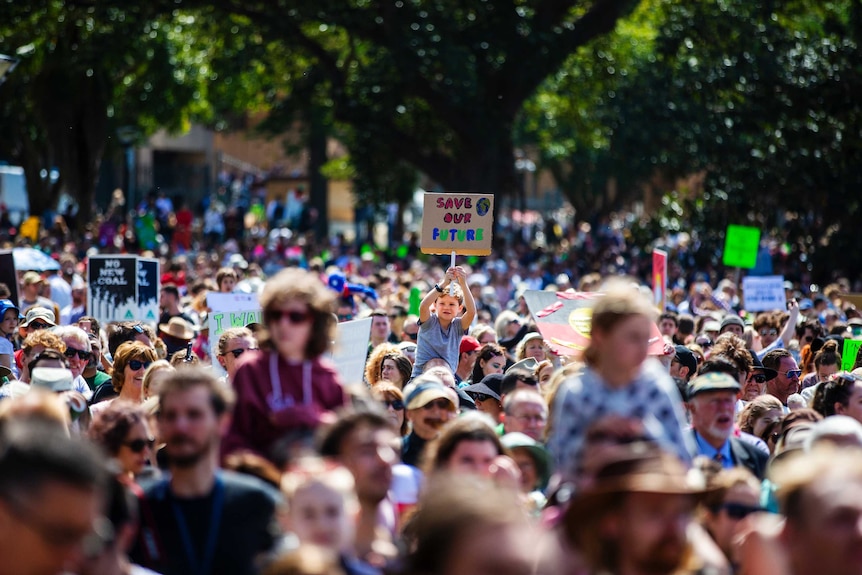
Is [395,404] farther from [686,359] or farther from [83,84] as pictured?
[83,84]

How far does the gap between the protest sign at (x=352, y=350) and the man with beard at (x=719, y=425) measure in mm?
3793

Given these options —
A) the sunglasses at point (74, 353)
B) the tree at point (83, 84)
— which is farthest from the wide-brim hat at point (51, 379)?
the tree at point (83, 84)

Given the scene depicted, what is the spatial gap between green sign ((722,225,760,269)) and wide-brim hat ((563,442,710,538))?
17.5 meters

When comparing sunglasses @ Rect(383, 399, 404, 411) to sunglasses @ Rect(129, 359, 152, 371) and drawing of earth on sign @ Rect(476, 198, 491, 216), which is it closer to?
sunglasses @ Rect(129, 359, 152, 371)

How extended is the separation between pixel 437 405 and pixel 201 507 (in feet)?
6.95

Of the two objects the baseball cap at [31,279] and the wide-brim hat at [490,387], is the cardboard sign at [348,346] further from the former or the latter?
the baseball cap at [31,279]

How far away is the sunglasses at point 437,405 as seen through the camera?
693 cm

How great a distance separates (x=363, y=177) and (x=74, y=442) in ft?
96.0

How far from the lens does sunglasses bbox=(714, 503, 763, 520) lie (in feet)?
17.7

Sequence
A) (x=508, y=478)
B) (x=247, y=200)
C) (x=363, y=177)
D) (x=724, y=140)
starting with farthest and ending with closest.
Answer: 1. (x=247, y=200)
2. (x=363, y=177)
3. (x=724, y=140)
4. (x=508, y=478)

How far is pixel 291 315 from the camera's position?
17.9 ft

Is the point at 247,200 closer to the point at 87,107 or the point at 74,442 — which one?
the point at 87,107

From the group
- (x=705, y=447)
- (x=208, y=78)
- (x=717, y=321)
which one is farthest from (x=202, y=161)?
(x=705, y=447)

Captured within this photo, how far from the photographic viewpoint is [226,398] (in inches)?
203
